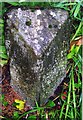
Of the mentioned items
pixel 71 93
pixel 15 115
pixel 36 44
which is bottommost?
pixel 15 115

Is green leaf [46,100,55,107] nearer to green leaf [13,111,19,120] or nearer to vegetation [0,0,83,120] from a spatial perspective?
vegetation [0,0,83,120]

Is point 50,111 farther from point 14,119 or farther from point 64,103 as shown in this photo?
point 14,119

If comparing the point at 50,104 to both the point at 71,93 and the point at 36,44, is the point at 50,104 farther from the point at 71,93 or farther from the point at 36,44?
the point at 36,44

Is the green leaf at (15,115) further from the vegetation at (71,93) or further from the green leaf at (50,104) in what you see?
the green leaf at (50,104)

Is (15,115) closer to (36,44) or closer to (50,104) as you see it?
(50,104)

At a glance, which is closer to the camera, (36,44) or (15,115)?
(36,44)

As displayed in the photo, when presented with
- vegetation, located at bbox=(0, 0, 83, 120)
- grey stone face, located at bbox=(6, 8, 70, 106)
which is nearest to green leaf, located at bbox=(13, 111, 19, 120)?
vegetation, located at bbox=(0, 0, 83, 120)

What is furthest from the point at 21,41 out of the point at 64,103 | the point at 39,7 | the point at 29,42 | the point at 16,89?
the point at 64,103

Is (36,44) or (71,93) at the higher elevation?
(36,44)

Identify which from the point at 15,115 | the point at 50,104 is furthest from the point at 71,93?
the point at 15,115
